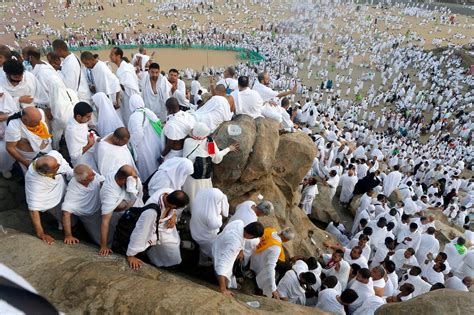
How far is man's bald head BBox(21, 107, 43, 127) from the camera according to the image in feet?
13.3

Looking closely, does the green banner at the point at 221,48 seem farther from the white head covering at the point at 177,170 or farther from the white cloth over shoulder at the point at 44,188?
the white cloth over shoulder at the point at 44,188

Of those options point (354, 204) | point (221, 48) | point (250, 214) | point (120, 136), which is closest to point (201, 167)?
point (250, 214)

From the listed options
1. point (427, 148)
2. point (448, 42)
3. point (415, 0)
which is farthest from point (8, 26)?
point (415, 0)

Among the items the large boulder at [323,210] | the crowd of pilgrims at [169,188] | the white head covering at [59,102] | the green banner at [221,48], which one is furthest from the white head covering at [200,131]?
the green banner at [221,48]

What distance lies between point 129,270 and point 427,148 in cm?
1927

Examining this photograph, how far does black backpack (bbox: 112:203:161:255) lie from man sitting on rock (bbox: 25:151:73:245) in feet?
2.36

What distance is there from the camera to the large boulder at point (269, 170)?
18.7 ft

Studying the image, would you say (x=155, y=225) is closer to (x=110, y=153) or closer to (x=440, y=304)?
(x=110, y=153)

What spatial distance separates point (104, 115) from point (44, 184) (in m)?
1.92

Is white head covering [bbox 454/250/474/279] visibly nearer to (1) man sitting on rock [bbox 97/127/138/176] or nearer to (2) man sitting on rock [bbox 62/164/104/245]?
(1) man sitting on rock [bbox 97/127/138/176]

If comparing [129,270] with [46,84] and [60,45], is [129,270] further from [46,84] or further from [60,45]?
[60,45]

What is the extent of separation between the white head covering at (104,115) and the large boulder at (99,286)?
222 centimetres

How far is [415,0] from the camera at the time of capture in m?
58.9

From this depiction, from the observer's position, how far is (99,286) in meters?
2.99
